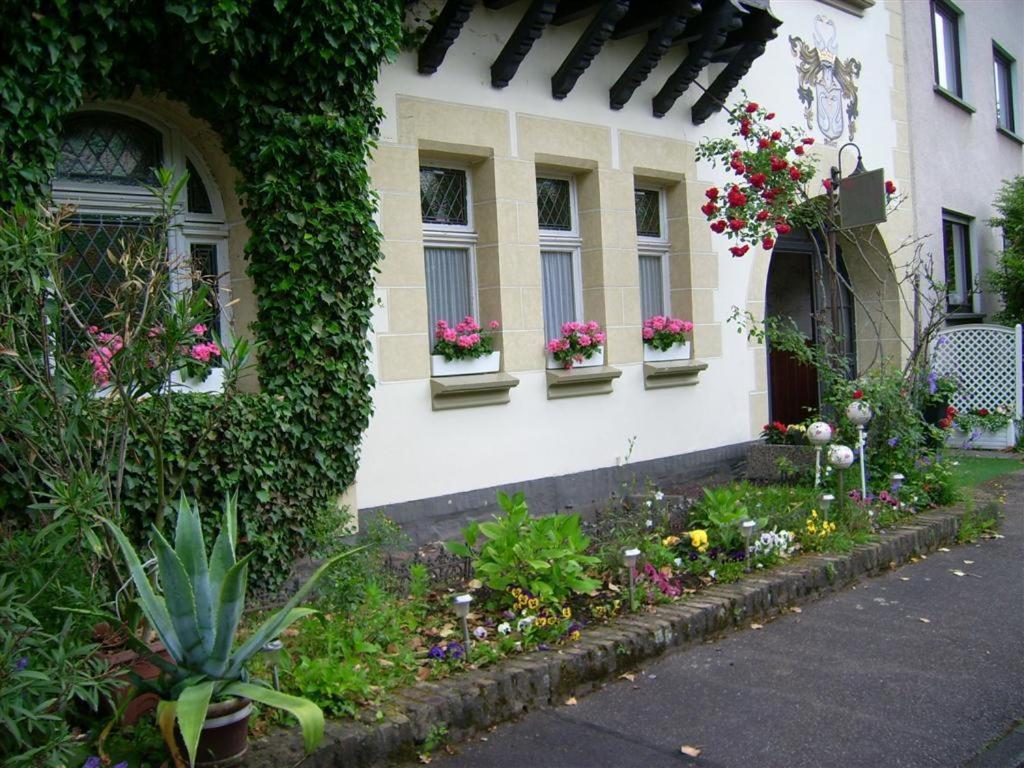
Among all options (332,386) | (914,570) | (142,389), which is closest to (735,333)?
(914,570)

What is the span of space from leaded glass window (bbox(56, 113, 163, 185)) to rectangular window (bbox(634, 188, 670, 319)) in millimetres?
4689

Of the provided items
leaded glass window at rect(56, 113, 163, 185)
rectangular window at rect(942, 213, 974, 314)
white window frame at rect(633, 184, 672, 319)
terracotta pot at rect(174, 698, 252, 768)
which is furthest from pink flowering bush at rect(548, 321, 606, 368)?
rectangular window at rect(942, 213, 974, 314)

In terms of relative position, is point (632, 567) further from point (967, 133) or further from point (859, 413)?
point (967, 133)

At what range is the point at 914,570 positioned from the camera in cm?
676

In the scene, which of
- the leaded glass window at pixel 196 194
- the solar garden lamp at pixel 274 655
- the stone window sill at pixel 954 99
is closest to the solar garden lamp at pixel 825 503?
the solar garden lamp at pixel 274 655

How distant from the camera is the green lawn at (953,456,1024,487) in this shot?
10055 millimetres

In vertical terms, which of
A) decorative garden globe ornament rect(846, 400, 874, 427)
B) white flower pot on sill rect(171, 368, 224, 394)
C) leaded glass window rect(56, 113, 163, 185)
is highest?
leaded glass window rect(56, 113, 163, 185)

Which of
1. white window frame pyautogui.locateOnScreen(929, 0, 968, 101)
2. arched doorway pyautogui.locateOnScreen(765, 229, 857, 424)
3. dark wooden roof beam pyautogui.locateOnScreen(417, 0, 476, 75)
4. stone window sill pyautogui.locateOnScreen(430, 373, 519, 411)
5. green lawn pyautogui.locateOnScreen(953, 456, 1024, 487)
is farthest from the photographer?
white window frame pyautogui.locateOnScreen(929, 0, 968, 101)

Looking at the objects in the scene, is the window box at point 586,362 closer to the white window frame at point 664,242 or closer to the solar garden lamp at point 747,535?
the white window frame at point 664,242

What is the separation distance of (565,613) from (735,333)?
216 inches

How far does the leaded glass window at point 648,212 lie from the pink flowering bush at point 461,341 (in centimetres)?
258

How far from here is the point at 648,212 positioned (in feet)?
30.7

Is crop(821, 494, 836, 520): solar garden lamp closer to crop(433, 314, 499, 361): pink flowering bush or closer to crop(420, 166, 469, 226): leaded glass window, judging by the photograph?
crop(433, 314, 499, 361): pink flowering bush

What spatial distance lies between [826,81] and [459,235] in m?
5.80
